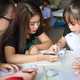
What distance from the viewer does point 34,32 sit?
2.30 ft

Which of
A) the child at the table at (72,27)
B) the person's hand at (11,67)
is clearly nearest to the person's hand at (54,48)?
the child at the table at (72,27)

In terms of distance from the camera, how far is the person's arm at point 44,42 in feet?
2.29

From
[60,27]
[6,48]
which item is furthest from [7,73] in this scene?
[60,27]

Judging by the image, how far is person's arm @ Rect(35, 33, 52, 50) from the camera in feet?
2.29

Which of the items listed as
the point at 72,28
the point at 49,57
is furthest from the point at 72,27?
the point at 49,57

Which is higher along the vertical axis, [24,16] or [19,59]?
[24,16]

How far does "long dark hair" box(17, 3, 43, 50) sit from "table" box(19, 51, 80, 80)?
2.8 inches

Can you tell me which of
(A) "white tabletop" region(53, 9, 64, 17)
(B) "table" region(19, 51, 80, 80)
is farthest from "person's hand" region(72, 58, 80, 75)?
(A) "white tabletop" region(53, 9, 64, 17)

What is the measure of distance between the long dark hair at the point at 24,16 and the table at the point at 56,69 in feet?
0.23

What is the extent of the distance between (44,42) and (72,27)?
0.28ft

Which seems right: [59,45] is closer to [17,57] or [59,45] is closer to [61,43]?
[61,43]

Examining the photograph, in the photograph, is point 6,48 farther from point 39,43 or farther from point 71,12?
point 71,12

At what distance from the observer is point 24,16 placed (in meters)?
0.68

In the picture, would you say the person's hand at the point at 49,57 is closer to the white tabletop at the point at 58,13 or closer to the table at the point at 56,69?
the table at the point at 56,69
